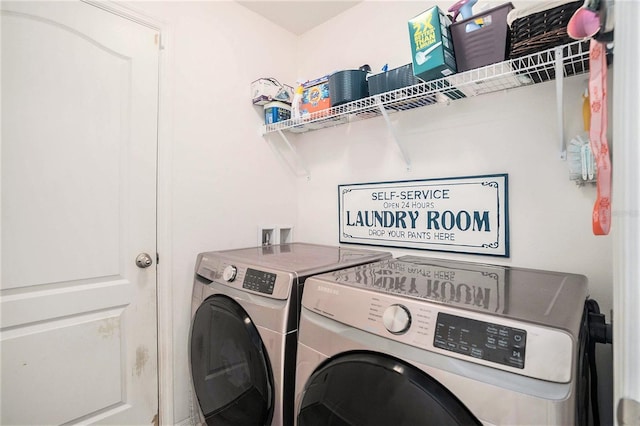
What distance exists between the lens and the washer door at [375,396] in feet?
2.39

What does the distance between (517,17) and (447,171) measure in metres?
0.68

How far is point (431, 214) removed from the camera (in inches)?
63.9

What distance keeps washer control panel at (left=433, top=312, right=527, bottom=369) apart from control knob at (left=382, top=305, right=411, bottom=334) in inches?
3.0

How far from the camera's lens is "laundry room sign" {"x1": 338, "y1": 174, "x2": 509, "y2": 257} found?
143 centimetres

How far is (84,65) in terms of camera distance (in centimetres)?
141

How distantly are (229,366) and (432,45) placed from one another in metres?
1.52

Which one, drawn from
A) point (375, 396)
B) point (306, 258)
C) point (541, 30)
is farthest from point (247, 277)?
point (541, 30)

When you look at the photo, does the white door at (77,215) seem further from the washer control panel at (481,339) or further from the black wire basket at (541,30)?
the black wire basket at (541,30)

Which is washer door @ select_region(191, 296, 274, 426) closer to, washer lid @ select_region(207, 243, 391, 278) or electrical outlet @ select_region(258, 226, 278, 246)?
washer lid @ select_region(207, 243, 391, 278)

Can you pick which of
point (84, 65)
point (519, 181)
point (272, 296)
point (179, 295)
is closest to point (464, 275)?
point (519, 181)

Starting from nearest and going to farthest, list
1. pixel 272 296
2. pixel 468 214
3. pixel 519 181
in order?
pixel 272 296, pixel 519 181, pixel 468 214

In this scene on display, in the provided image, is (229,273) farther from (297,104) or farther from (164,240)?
(297,104)

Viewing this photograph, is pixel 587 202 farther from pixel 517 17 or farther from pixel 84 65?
pixel 84 65

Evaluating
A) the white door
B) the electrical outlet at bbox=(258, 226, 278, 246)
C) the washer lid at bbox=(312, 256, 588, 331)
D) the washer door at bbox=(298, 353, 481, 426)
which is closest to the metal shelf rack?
the washer lid at bbox=(312, 256, 588, 331)
